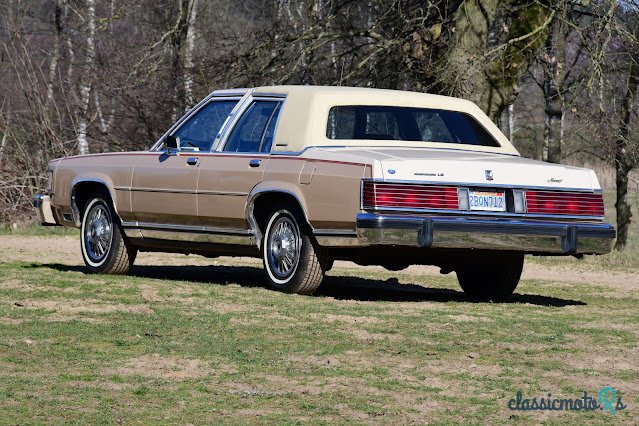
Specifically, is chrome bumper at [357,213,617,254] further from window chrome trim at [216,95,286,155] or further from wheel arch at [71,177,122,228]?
wheel arch at [71,177,122,228]

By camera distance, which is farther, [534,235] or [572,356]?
[534,235]

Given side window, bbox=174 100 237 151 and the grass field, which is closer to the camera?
the grass field

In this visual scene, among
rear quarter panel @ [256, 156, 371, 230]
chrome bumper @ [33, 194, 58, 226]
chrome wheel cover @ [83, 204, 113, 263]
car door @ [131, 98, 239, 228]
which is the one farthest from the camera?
chrome bumper @ [33, 194, 58, 226]

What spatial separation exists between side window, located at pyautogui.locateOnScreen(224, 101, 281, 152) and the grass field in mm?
1147

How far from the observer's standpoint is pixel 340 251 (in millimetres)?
10781

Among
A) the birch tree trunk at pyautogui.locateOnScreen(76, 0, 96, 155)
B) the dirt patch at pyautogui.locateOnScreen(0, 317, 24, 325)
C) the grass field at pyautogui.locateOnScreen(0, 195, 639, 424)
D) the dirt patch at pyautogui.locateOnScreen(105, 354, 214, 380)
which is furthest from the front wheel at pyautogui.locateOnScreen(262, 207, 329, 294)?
the birch tree trunk at pyautogui.locateOnScreen(76, 0, 96, 155)

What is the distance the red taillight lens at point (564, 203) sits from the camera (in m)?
10.5

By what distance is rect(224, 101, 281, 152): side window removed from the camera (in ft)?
37.3

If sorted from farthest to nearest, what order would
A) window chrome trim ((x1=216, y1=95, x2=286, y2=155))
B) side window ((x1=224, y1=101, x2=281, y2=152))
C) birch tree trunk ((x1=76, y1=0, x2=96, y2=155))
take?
birch tree trunk ((x1=76, y1=0, x2=96, y2=155)) < window chrome trim ((x1=216, y1=95, x2=286, y2=155)) < side window ((x1=224, y1=101, x2=281, y2=152))

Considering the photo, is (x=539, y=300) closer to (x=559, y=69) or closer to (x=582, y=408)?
(x=582, y=408)

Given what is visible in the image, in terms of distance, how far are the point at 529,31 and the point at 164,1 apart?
47.0 feet

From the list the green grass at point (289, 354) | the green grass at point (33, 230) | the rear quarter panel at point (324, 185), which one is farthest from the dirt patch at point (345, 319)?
the green grass at point (33, 230)

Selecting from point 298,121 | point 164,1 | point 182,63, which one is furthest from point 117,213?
point 164,1

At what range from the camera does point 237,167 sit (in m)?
11.3
